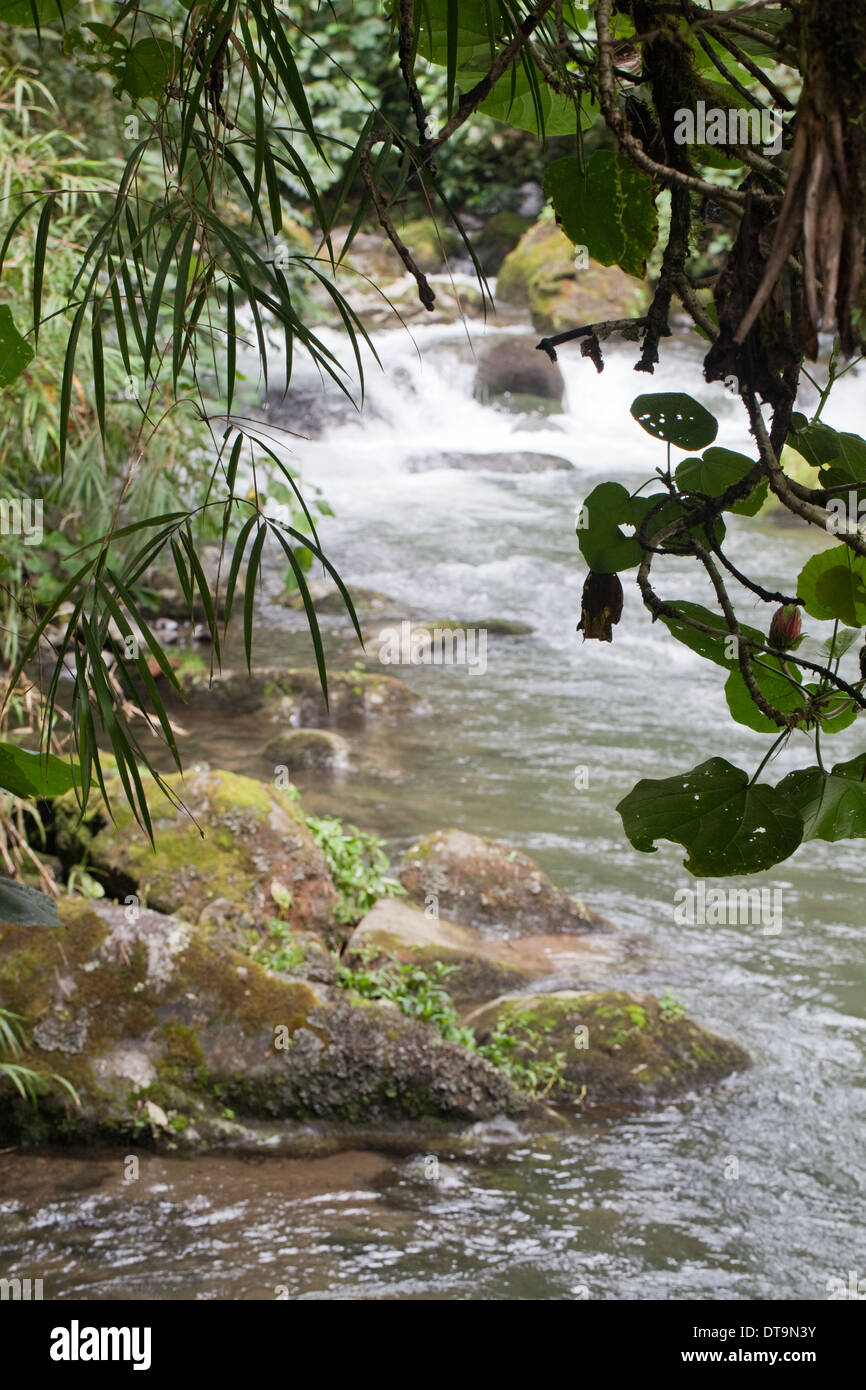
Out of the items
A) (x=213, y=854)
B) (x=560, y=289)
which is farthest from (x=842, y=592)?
(x=560, y=289)

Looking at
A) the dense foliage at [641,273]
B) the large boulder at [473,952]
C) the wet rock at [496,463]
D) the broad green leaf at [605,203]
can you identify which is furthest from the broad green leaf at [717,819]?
the wet rock at [496,463]

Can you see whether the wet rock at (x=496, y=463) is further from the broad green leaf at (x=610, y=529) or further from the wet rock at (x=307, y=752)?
the broad green leaf at (x=610, y=529)

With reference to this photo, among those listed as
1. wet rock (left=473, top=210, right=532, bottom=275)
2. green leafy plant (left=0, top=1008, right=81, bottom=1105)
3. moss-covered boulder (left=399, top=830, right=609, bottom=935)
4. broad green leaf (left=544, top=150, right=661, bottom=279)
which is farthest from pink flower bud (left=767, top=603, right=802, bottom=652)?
wet rock (left=473, top=210, right=532, bottom=275)

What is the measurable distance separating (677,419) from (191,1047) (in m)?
3.00

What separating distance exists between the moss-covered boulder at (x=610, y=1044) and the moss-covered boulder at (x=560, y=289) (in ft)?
43.9

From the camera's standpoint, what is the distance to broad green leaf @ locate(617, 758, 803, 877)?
2.84ft

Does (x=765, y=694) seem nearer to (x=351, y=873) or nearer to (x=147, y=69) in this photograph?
→ (x=147, y=69)

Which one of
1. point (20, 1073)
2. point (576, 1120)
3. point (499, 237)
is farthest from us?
point (499, 237)

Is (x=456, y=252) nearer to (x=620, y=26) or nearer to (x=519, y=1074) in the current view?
(x=519, y=1074)

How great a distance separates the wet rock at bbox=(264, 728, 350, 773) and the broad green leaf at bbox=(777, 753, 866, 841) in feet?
20.0

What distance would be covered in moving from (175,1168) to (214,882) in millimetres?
1299

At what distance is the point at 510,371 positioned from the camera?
52.2 ft

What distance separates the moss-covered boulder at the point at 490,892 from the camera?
5.35 meters

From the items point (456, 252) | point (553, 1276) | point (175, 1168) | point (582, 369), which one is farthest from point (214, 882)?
point (456, 252)
